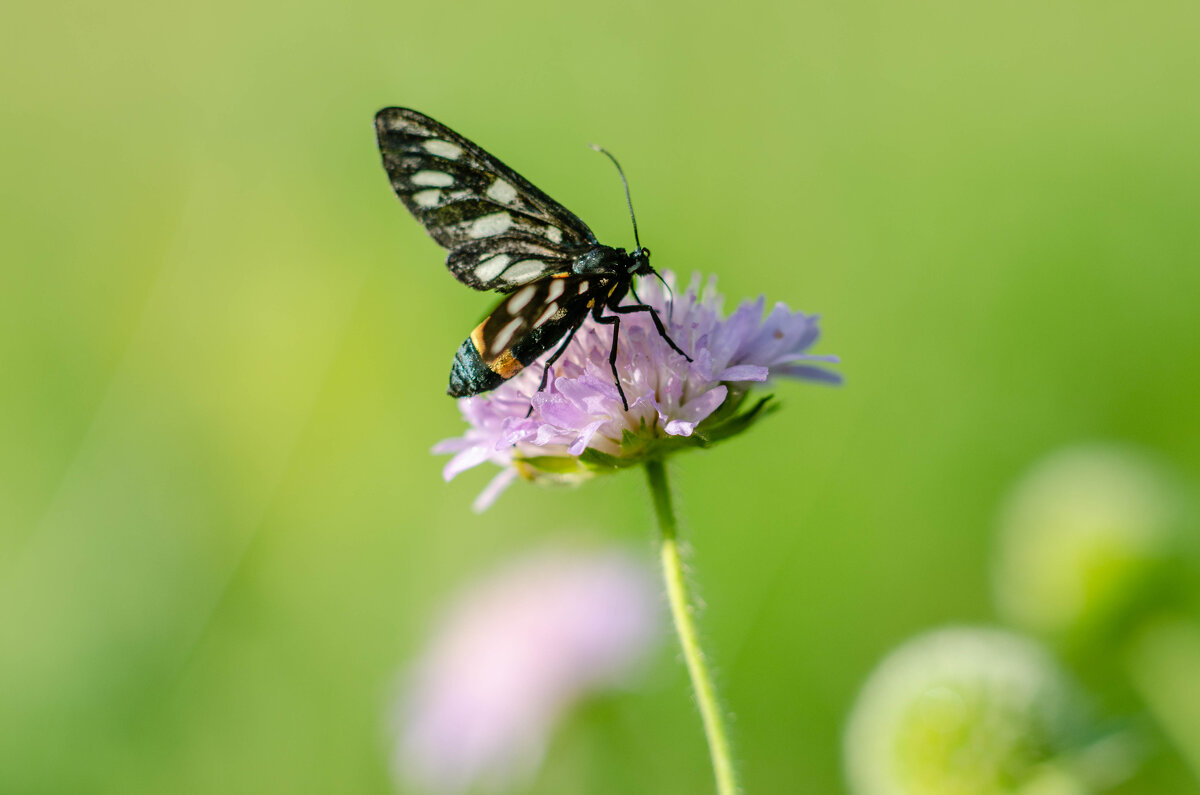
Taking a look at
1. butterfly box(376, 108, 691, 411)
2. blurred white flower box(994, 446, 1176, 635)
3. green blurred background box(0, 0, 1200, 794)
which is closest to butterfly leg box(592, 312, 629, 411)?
butterfly box(376, 108, 691, 411)

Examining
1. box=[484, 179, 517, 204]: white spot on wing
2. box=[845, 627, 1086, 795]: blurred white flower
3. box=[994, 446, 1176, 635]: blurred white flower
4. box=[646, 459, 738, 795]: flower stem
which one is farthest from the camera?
box=[994, 446, 1176, 635]: blurred white flower

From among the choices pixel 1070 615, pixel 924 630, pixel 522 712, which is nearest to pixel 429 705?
pixel 522 712

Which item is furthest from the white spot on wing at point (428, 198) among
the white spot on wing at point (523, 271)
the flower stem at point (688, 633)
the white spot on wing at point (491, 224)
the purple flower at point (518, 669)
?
the purple flower at point (518, 669)

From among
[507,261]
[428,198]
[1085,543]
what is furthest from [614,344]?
[1085,543]

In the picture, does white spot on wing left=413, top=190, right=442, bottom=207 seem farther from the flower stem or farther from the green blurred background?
the green blurred background

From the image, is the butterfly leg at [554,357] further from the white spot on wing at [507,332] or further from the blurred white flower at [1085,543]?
the blurred white flower at [1085,543]

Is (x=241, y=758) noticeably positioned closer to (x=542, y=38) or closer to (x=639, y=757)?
(x=639, y=757)
